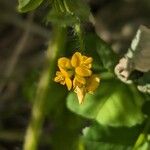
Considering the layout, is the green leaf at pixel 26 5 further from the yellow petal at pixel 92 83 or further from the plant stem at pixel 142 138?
the plant stem at pixel 142 138

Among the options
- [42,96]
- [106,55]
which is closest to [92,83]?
[106,55]

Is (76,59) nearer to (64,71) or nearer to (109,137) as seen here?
(64,71)

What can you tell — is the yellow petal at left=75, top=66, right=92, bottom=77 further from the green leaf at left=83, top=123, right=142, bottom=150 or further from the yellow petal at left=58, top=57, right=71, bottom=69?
the green leaf at left=83, top=123, right=142, bottom=150

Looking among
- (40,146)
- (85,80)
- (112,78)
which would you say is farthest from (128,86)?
(40,146)

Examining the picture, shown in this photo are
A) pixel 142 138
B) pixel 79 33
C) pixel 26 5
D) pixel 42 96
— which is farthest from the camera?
pixel 42 96

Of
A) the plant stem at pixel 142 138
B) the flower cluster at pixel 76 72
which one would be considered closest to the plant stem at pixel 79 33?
the flower cluster at pixel 76 72

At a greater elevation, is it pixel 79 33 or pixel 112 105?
pixel 79 33

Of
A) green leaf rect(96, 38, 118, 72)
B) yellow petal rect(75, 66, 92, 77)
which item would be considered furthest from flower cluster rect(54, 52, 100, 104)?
green leaf rect(96, 38, 118, 72)
